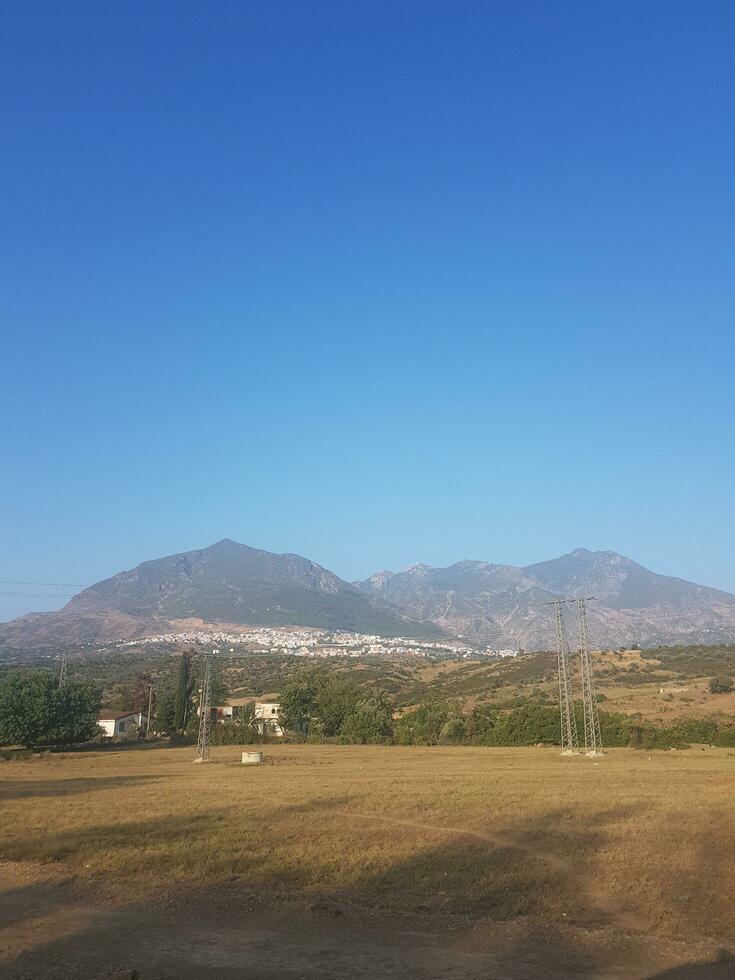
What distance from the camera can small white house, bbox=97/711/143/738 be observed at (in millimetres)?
110875

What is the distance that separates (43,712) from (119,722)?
38.0 m

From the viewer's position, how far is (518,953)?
12.8 meters

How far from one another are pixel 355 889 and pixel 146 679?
417 ft

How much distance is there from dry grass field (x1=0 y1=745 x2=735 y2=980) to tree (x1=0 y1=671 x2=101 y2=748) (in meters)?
50.5

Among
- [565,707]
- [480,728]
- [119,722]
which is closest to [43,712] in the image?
[119,722]

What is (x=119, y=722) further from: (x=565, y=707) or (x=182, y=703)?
(x=565, y=707)

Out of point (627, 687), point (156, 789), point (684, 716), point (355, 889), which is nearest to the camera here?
point (355, 889)

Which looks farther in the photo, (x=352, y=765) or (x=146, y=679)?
(x=146, y=679)

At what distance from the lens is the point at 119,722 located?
116m

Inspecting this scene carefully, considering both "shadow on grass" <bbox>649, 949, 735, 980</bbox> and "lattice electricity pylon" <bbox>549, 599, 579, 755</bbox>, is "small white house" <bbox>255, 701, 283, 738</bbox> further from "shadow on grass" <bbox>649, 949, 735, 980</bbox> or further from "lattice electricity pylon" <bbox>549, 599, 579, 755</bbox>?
"shadow on grass" <bbox>649, 949, 735, 980</bbox>

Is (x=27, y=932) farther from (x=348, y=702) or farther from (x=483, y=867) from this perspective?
(x=348, y=702)

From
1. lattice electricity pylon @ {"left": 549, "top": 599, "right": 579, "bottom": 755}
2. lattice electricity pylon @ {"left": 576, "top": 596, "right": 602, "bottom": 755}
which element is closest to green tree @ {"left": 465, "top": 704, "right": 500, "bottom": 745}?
lattice electricity pylon @ {"left": 549, "top": 599, "right": 579, "bottom": 755}

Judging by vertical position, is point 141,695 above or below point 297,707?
above

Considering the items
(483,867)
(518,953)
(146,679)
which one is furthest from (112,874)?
(146,679)
